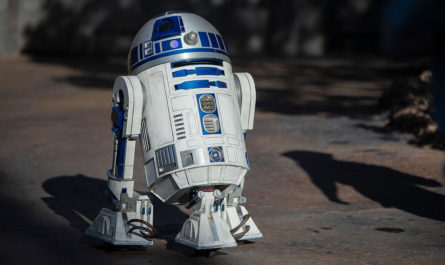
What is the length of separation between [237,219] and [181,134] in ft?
2.63

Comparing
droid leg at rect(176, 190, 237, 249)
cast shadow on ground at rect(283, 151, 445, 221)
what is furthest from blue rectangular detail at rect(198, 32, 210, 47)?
cast shadow on ground at rect(283, 151, 445, 221)

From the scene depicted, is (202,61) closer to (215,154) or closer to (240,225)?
(215,154)

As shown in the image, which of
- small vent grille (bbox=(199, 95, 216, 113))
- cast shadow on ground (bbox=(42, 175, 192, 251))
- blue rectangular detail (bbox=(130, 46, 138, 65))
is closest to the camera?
small vent grille (bbox=(199, 95, 216, 113))

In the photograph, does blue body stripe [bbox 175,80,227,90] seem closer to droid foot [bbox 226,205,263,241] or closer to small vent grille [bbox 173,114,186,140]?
small vent grille [bbox 173,114,186,140]

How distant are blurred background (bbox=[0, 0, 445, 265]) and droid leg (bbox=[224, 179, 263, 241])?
127 mm

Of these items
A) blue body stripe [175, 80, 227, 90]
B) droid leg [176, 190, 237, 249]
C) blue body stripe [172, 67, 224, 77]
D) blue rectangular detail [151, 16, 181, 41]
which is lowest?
droid leg [176, 190, 237, 249]

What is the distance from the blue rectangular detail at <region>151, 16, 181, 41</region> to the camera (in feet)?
16.2

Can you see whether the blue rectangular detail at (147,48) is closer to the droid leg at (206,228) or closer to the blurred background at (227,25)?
the droid leg at (206,228)

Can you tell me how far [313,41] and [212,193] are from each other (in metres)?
15.7

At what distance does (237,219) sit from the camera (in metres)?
5.18

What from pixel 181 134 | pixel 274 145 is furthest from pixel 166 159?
pixel 274 145

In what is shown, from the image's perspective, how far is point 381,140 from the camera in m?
9.26

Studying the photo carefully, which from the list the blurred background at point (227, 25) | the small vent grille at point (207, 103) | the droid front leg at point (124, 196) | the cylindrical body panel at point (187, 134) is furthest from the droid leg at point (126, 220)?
the blurred background at point (227, 25)

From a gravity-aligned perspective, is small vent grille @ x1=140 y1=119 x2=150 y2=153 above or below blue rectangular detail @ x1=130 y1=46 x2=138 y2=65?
below
